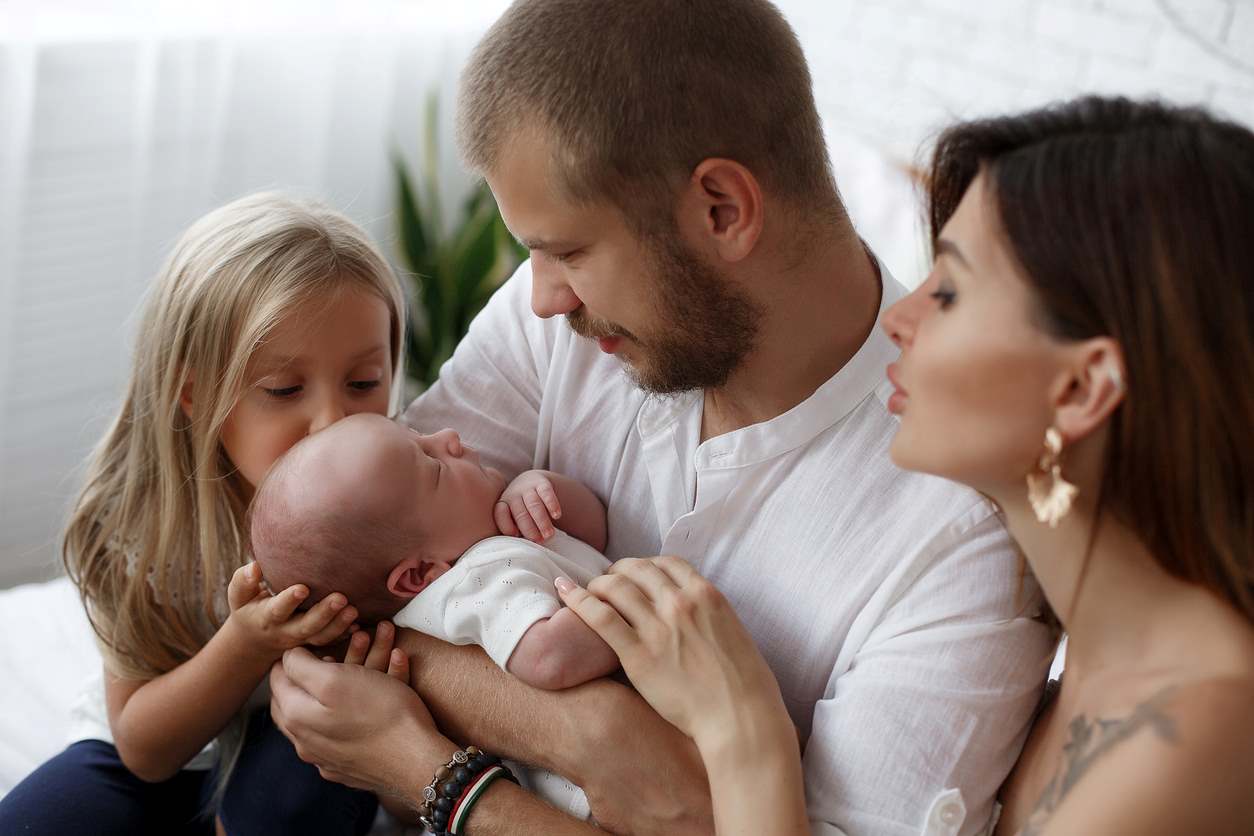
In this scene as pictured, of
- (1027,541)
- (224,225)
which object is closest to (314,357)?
(224,225)

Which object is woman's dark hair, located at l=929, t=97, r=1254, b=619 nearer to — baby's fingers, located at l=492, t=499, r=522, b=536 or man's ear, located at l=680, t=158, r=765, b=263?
man's ear, located at l=680, t=158, r=765, b=263

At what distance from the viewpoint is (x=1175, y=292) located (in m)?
1.17

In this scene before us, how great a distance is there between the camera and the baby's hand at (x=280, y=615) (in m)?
1.67

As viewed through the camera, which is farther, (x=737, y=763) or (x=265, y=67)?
(x=265, y=67)

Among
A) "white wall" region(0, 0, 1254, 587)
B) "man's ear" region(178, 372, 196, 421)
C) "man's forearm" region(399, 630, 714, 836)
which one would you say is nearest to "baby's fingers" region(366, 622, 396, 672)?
"man's forearm" region(399, 630, 714, 836)

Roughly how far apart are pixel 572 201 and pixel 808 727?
793mm

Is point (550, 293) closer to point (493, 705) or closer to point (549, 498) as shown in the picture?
point (549, 498)

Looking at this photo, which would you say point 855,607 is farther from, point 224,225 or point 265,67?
point 265,67

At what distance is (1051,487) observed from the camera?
129 centimetres

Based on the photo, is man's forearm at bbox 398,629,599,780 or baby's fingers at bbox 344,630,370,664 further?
baby's fingers at bbox 344,630,370,664

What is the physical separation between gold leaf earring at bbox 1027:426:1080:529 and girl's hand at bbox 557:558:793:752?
16.4 inches

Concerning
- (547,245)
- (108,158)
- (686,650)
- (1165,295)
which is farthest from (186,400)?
(108,158)

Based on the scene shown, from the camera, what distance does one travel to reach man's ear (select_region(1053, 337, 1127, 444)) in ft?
3.92

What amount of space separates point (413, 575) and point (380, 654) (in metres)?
0.13
